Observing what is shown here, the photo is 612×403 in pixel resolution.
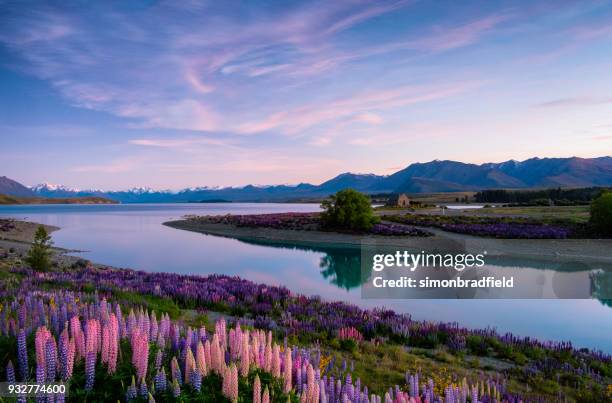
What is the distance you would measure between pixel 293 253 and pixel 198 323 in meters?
34.7

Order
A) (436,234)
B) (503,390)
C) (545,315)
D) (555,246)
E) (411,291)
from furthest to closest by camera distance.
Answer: (436,234) < (555,246) < (411,291) < (545,315) < (503,390)

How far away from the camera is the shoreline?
3650 centimetres

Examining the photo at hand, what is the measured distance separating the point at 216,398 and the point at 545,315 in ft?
67.5

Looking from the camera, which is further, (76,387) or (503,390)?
(503,390)

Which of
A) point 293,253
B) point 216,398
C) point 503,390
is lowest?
point 293,253

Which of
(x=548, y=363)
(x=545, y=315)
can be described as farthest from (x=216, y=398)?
(x=545, y=315)

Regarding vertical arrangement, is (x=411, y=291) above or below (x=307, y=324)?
below

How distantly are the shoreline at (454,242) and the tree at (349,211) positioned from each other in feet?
6.75

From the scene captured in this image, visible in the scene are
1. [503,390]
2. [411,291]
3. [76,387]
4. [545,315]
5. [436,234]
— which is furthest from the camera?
[436,234]

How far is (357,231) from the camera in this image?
54062 mm

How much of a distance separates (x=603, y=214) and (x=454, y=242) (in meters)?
14.1

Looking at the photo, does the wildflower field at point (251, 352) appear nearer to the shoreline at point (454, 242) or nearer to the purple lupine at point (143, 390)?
the purple lupine at point (143, 390)

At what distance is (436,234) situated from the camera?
165 feet

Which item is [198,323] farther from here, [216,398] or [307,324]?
[216,398]
